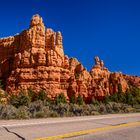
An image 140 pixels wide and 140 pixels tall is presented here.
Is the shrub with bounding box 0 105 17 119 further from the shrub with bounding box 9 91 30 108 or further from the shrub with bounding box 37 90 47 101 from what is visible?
the shrub with bounding box 37 90 47 101

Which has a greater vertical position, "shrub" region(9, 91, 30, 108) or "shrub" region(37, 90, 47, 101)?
"shrub" region(37, 90, 47, 101)

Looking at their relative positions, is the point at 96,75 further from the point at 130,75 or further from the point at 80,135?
the point at 80,135

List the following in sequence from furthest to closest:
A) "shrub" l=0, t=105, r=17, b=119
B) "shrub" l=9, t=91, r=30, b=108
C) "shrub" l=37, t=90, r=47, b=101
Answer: "shrub" l=37, t=90, r=47, b=101 → "shrub" l=9, t=91, r=30, b=108 → "shrub" l=0, t=105, r=17, b=119

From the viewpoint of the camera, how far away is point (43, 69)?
80.1m

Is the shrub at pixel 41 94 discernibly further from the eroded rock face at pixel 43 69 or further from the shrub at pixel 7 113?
the shrub at pixel 7 113

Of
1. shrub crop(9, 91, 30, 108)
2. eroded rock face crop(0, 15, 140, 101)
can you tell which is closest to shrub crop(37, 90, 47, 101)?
eroded rock face crop(0, 15, 140, 101)

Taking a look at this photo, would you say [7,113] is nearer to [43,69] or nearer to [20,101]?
[20,101]

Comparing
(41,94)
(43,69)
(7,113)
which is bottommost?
(7,113)

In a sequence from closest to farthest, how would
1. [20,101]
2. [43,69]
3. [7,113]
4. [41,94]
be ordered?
[7,113], [20,101], [41,94], [43,69]

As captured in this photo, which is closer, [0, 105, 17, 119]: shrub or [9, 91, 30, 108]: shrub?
[0, 105, 17, 119]: shrub

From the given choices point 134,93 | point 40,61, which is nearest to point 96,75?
point 134,93

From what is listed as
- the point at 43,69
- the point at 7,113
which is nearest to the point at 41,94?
the point at 43,69

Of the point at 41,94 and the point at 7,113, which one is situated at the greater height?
the point at 41,94

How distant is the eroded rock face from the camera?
78.7m
